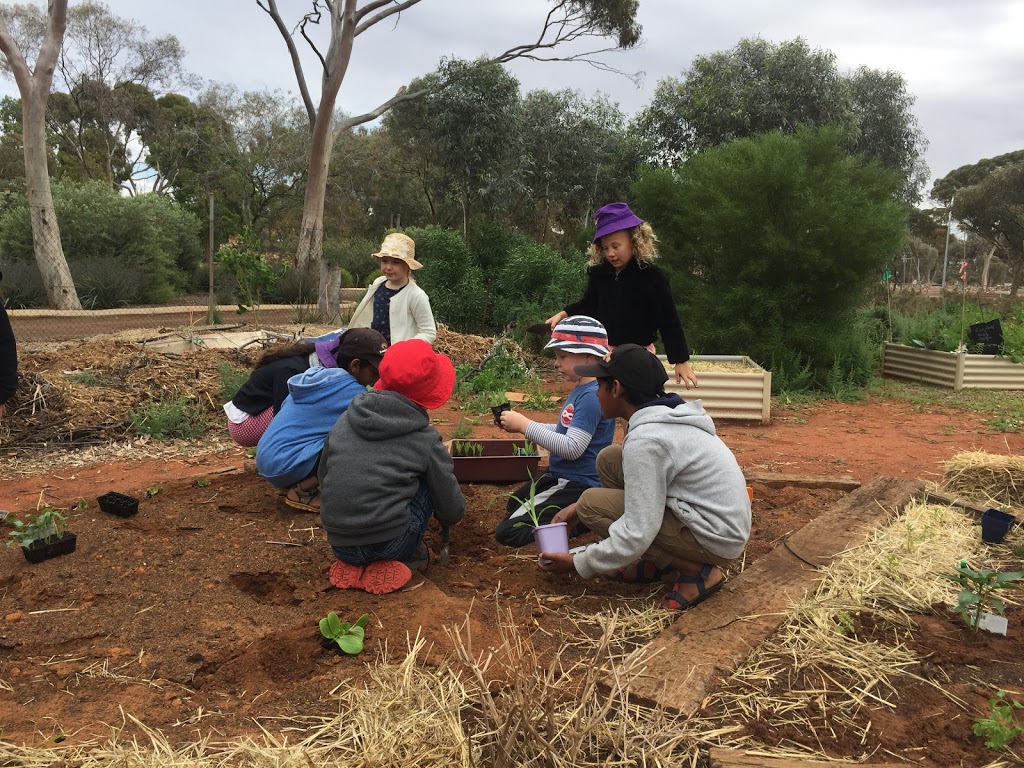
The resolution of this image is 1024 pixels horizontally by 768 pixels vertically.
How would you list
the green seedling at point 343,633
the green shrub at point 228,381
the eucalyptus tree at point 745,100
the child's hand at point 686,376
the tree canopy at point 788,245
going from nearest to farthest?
the green seedling at point 343,633 → the child's hand at point 686,376 → the green shrub at point 228,381 → the tree canopy at point 788,245 → the eucalyptus tree at point 745,100

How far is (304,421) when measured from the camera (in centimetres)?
365

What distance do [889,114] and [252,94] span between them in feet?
95.3

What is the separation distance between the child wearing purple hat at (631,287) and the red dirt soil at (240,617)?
1.06m

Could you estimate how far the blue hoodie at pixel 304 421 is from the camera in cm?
359

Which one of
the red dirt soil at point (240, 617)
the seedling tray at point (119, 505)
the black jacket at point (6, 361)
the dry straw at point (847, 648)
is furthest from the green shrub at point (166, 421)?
the dry straw at point (847, 648)

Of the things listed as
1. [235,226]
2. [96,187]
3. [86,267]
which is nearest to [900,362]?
[86,267]

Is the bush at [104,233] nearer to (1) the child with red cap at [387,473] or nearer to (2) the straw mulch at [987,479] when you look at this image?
(1) the child with red cap at [387,473]

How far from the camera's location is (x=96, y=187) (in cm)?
1692

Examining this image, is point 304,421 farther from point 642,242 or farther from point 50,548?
point 642,242

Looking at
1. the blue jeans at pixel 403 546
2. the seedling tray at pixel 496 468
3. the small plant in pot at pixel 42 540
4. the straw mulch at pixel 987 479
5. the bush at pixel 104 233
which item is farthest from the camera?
the bush at pixel 104 233

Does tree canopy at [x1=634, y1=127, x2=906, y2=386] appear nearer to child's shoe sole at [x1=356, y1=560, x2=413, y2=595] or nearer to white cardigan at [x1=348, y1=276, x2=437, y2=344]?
white cardigan at [x1=348, y1=276, x2=437, y2=344]

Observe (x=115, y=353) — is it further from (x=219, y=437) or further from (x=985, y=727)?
(x=985, y=727)

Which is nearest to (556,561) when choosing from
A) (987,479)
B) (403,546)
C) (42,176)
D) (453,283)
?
(403,546)

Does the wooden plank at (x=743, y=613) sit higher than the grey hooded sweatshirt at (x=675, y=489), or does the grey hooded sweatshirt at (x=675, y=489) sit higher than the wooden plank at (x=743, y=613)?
the grey hooded sweatshirt at (x=675, y=489)
